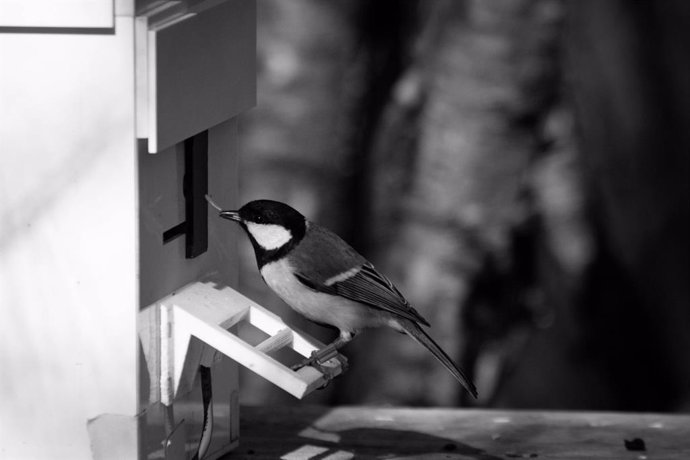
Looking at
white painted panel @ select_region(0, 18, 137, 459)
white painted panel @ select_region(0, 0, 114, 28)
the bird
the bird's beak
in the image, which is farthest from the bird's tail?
white painted panel @ select_region(0, 0, 114, 28)

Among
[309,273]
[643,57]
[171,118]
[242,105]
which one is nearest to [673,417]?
[309,273]

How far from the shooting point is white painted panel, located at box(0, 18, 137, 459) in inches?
125

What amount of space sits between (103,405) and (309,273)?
0.82m

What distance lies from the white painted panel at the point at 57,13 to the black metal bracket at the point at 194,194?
0.50m

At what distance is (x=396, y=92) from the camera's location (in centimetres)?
648

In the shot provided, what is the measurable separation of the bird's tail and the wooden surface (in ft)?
0.75

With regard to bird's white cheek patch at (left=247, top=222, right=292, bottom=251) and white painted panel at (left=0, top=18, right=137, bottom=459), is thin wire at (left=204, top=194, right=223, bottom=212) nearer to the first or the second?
bird's white cheek patch at (left=247, top=222, right=292, bottom=251)

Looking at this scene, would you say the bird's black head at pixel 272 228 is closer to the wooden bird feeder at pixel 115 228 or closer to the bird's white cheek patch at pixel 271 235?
the bird's white cheek patch at pixel 271 235

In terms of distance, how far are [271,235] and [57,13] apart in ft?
3.36

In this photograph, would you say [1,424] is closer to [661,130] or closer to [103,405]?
[103,405]

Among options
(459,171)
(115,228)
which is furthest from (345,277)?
(459,171)

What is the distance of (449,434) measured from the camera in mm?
4137

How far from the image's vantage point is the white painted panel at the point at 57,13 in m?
3.15

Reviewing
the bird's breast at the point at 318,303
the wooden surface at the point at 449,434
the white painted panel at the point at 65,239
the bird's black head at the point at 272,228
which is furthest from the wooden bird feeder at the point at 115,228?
the wooden surface at the point at 449,434
